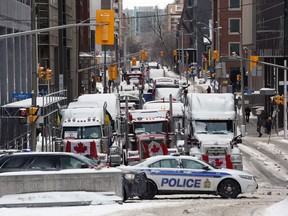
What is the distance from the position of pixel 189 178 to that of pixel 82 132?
1103 cm

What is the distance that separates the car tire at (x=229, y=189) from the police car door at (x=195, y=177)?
312 mm

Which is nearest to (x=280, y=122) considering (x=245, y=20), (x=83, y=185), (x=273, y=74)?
(x=273, y=74)

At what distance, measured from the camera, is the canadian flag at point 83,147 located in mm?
35844

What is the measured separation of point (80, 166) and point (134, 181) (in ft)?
6.27

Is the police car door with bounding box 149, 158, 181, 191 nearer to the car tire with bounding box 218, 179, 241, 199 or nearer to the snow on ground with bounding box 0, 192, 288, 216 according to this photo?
the car tire with bounding box 218, 179, 241, 199

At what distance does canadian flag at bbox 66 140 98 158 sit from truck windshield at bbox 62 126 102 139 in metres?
0.45

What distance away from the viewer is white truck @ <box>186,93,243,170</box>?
35000 mm

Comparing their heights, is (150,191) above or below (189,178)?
below

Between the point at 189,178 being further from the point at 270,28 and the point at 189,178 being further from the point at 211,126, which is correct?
the point at 270,28

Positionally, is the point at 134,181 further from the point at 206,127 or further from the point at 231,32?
the point at 231,32

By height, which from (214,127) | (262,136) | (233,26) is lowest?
(262,136)

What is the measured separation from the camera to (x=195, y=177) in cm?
2655

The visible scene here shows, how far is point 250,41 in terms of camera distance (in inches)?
4038

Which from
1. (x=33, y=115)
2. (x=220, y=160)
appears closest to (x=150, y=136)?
(x=220, y=160)
